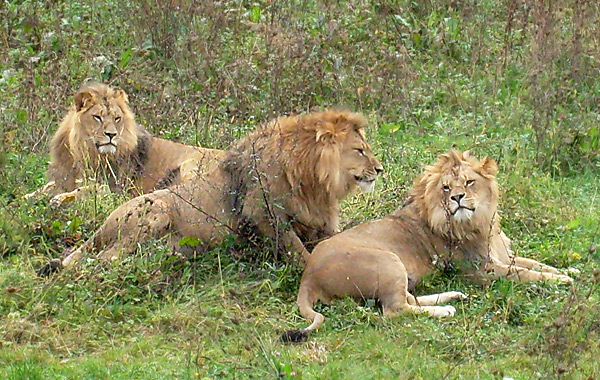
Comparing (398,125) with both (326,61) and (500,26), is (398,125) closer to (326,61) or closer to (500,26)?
(326,61)

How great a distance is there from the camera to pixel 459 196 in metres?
6.76

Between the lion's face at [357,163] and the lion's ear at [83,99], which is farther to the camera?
the lion's ear at [83,99]

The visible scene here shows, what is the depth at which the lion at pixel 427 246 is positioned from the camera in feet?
20.8

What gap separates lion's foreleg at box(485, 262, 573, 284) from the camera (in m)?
6.65

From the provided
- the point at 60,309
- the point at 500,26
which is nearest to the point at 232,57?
the point at 500,26

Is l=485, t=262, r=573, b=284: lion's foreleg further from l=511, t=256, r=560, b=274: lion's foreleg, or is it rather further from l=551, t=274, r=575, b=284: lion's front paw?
l=511, t=256, r=560, b=274: lion's foreleg

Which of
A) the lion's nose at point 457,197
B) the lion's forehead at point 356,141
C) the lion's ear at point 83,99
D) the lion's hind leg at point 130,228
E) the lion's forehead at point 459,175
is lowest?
the lion's hind leg at point 130,228

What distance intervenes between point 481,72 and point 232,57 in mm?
2409

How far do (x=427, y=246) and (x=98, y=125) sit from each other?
9.61 ft

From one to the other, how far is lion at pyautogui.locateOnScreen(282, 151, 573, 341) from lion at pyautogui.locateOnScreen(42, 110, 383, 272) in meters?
0.28

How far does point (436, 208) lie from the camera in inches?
270

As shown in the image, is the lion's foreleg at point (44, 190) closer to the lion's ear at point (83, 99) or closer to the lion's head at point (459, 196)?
the lion's ear at point (83, 99)

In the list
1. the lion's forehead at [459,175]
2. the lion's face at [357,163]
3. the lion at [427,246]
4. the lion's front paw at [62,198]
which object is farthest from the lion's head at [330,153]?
the lion's front paw at [62,198]

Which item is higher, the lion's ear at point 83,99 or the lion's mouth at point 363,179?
the lion's ear at point 83,99
